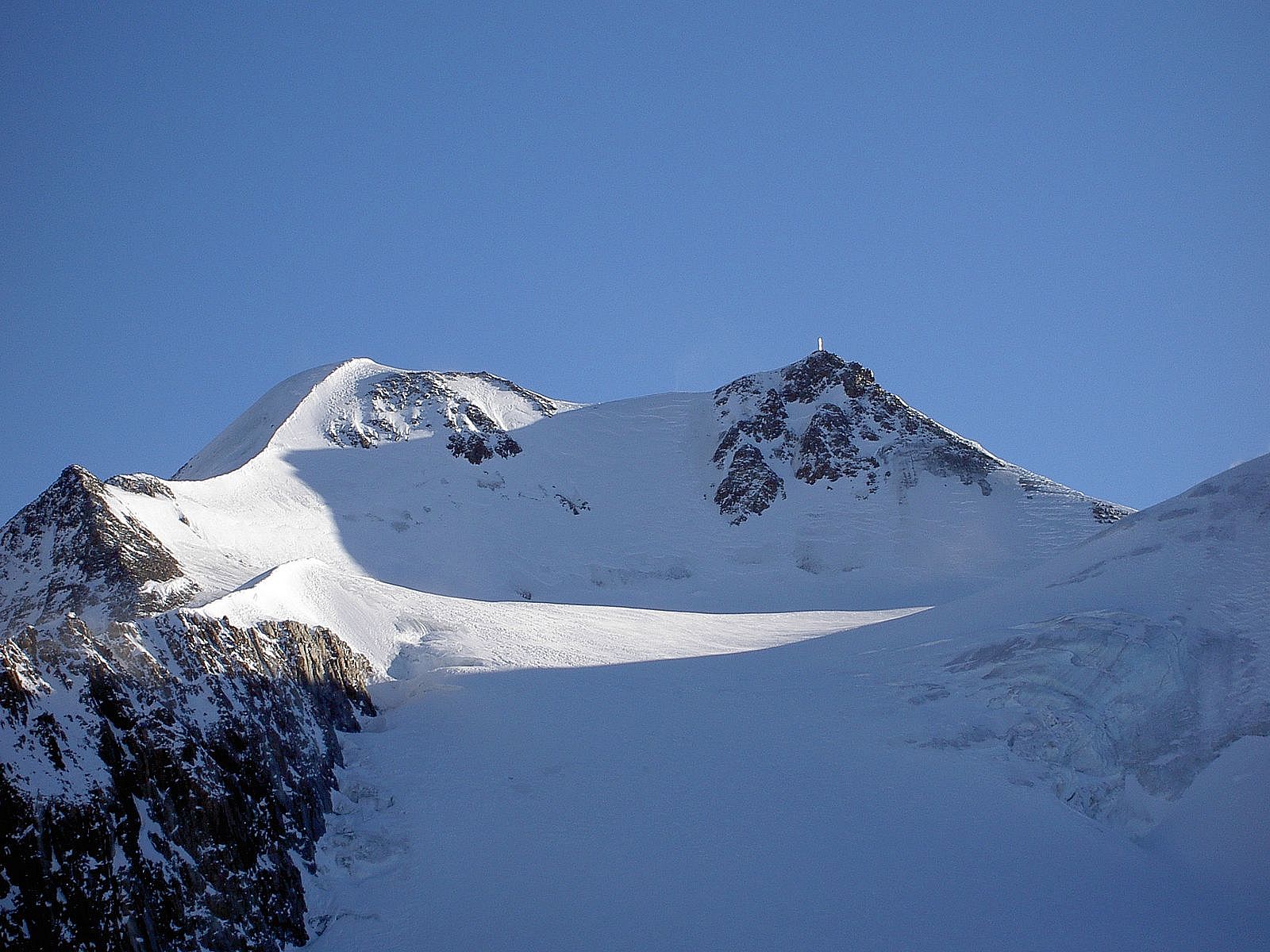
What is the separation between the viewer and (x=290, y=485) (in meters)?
60.8

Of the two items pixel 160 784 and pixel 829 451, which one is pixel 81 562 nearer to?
pixel 160 784

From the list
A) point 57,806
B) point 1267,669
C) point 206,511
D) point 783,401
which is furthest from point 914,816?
point 783,401

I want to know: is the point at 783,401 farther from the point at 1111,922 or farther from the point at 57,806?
the point at 57,806

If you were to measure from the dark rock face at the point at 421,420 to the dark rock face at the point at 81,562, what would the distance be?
27231 mm

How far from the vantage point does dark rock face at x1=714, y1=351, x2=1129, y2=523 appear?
6975cm

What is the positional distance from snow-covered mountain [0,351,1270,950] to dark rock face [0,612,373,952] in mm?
52

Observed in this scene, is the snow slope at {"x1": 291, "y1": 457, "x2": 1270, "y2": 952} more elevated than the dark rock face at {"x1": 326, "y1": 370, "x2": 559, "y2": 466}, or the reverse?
the dark rock face at {"x1": 326, "y1": 370, "x2": 559, "y2": 466}

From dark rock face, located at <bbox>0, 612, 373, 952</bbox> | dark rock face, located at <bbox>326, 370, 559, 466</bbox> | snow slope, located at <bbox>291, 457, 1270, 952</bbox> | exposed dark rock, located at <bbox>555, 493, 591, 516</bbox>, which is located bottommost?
snow slope, located at <bbox>291, 457, 1270, 952</bbox>

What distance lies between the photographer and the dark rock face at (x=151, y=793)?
1402 centimetres

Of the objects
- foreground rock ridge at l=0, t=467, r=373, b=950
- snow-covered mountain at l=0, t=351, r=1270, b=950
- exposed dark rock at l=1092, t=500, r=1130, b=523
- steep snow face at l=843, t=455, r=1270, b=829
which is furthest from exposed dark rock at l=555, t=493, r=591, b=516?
foreground rock ridge at l=0, t=467, r=373, b=950

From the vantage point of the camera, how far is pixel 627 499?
7075 cm

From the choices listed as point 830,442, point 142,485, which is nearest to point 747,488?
point 830,442

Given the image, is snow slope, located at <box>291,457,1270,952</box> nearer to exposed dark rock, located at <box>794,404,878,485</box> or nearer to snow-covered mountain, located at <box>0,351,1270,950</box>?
snow-covered mountain, located at <box>0,351,1270,950</box>

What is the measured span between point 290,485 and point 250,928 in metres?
47.3
